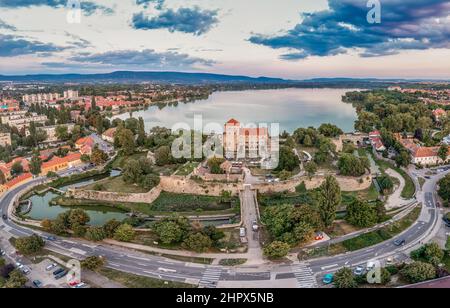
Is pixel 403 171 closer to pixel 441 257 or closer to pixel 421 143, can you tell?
pixel 421 143

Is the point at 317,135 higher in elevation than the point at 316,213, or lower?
higher

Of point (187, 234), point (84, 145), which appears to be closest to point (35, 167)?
point (84, 145)

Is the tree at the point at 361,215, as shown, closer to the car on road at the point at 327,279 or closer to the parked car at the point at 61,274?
the car on road at the point at 327,279

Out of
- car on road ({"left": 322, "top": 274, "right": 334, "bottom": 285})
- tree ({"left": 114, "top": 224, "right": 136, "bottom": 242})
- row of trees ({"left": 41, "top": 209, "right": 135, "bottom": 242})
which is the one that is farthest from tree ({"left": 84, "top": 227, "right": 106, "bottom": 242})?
car on road ({"left": 322, "top": 274, "right": 334, "bottom": 285})

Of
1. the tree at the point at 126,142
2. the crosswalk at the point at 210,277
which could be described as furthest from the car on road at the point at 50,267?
the tree at the point at 126,142
